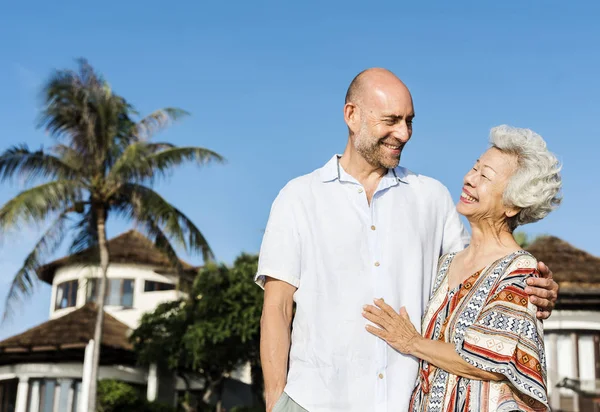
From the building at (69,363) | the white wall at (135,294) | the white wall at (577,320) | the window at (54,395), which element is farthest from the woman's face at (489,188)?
the white wall at (135,294)

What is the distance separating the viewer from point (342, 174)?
4.59 m

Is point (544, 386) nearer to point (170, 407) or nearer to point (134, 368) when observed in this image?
point (170, 407)

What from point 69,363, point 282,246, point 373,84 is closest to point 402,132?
point 373,84

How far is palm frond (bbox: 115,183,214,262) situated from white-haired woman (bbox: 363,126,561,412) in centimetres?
2494

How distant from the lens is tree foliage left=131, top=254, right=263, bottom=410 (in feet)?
109

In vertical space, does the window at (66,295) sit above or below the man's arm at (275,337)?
above

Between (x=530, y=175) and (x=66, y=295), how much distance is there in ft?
136

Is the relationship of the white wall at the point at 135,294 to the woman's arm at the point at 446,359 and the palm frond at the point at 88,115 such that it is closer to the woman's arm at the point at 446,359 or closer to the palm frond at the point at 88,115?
the palm frond at the point at 88,115

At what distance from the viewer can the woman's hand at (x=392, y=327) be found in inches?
161

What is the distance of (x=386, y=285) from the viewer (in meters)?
4.24

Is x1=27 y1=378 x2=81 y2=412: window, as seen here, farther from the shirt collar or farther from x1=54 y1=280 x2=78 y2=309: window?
the shirt collar

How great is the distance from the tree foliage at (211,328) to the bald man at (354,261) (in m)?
27.8

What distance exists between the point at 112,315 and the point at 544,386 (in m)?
39.2

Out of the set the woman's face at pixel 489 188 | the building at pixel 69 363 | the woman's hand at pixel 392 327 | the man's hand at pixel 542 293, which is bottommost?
the woman's hand at pixel 392 327
